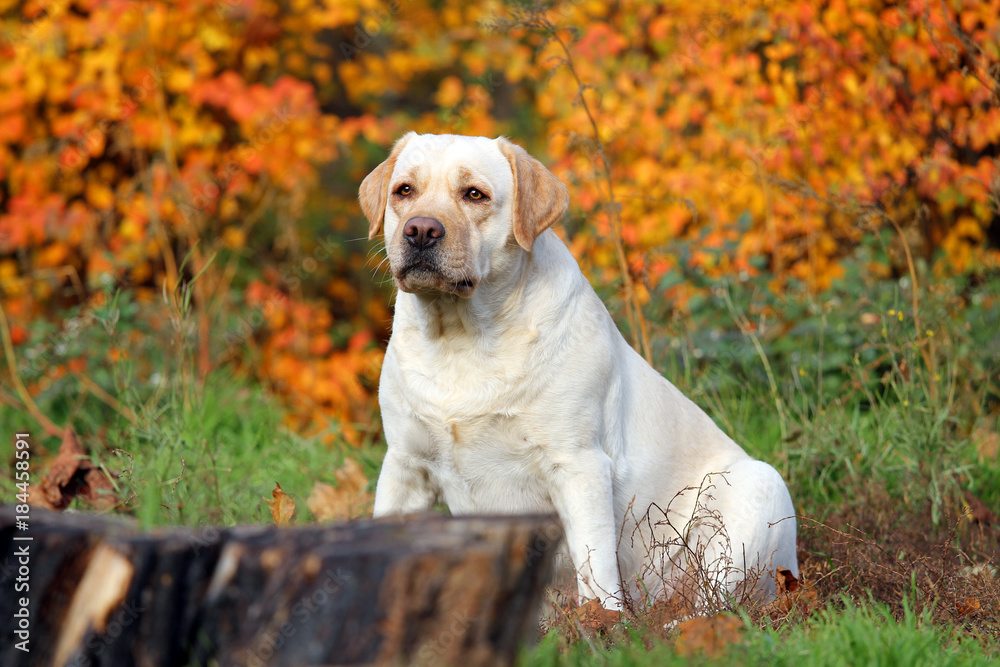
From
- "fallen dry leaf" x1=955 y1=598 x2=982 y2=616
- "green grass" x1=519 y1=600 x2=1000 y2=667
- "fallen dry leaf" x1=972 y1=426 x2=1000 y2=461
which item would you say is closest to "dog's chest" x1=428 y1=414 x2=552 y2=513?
"green grass" x1=519 y1=600 x2=1000 y2=667

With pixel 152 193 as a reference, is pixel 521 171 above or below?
above

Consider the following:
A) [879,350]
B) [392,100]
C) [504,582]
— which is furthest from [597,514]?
[392,100]

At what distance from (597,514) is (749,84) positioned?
423cm

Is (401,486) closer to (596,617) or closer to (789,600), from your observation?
(596,617)

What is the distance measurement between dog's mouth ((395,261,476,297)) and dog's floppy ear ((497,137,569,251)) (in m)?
0.24

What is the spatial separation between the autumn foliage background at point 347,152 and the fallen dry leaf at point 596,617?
2.36 meters

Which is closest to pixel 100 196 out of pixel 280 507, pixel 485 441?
pixel 280 507

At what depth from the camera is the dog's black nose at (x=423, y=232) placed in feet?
9.32

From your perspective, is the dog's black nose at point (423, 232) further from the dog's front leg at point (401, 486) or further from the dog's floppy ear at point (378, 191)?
the dog's front leg at point (401, 486)

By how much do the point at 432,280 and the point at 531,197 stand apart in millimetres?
466

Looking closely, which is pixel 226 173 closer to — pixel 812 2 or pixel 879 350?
pixel 812 2

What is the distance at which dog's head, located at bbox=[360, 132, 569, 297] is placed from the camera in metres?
2.87

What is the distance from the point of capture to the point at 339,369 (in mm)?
7531

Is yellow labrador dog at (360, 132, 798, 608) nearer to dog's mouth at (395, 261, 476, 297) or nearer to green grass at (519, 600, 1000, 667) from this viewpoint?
dog's mouth at (395, 261, 476, 297)
